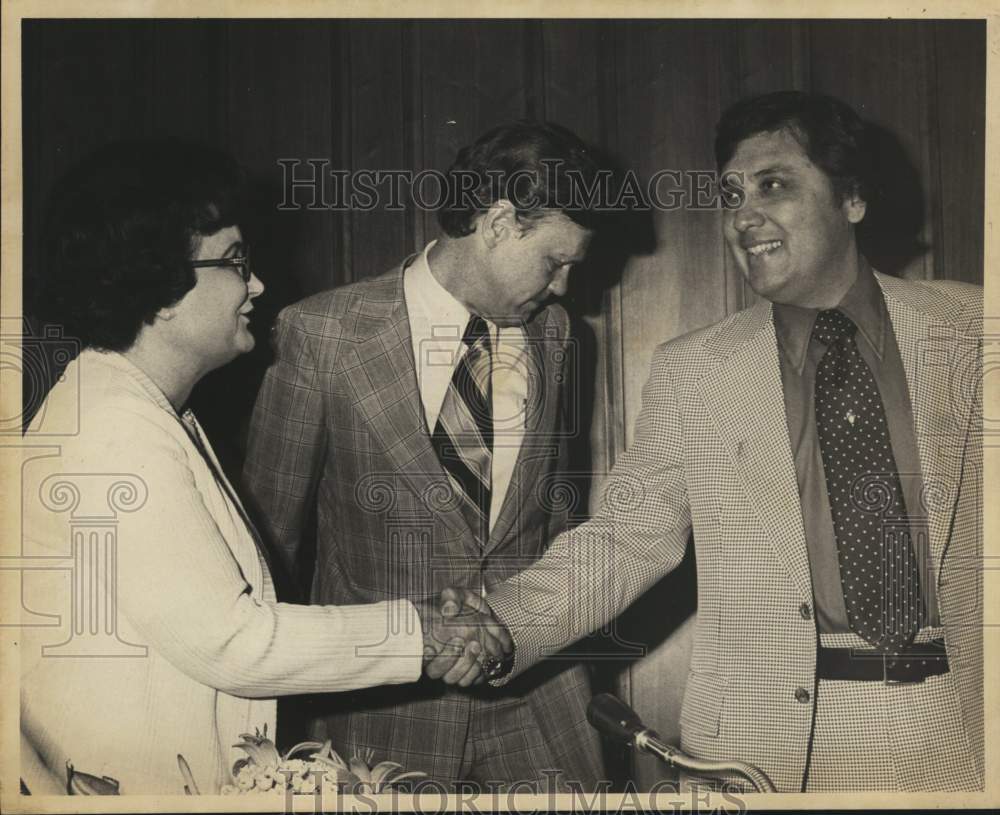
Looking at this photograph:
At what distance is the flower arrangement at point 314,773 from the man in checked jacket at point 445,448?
3 centimetres

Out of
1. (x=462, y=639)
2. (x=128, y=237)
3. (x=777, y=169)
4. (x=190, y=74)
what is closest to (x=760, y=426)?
(x=777, y=169)

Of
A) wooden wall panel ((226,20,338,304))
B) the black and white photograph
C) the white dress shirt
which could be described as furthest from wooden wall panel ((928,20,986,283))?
wooden wall panel ((226,20,338,304))

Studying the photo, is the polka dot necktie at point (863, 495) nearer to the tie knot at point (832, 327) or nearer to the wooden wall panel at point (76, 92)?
the tie knot at point (832, 327)

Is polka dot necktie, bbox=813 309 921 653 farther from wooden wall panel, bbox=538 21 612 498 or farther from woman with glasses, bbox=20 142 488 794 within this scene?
woman with glasses, bbox=20 142 488 794

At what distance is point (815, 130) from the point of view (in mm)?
2133

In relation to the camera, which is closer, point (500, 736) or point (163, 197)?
point (163, 197)

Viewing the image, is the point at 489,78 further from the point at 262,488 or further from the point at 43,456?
the point at 43,456

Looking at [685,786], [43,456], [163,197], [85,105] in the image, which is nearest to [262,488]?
[43,456]

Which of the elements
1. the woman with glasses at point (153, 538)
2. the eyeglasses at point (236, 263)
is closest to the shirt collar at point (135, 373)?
the woman with glasses at point (153, 538)

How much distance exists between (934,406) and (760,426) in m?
0.37

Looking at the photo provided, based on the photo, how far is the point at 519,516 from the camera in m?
2.09

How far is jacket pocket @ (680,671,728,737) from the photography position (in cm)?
205

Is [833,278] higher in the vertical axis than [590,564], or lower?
higher

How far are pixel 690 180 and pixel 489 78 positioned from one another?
1.54ft
